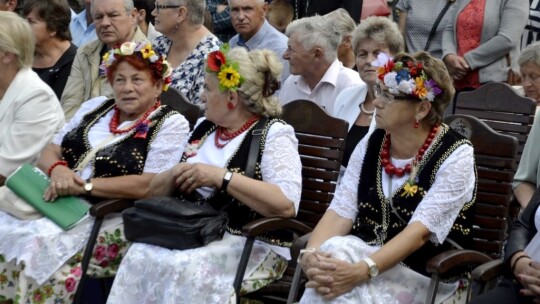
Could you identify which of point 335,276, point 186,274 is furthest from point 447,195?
point 186,274

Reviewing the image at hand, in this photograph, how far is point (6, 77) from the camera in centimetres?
611

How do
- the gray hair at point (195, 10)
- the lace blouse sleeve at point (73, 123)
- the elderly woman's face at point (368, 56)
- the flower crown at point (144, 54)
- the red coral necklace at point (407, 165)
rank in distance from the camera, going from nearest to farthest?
the red coral necklace at point (407, 165) < the flower crown at point (144, 54) < the lace blouse sleeve at point (73, 123) < the elderly woman's face at point (368, 56) < the gray hair at point (195, 10)

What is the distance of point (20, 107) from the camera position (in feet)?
19.6

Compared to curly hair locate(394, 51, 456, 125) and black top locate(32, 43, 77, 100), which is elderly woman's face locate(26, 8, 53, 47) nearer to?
black top locate(32, 43, 77, 100)

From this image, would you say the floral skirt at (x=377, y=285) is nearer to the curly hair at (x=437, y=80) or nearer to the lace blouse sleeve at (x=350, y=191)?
the lace blouse sleeve at (x=350, y=191)

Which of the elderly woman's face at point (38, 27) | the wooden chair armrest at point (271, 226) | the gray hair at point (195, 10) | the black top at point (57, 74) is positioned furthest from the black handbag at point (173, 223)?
the elderly woman's face at point (38, 27)

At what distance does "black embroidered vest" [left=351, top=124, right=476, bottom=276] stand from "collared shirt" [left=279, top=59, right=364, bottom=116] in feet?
6.70

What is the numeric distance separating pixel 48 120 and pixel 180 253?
1.50 m

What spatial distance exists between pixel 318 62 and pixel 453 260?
2766mm

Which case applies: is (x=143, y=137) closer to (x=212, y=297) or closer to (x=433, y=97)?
(x=212, y=297)

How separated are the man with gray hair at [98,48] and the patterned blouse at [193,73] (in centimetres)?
42

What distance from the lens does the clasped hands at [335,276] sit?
4426mm

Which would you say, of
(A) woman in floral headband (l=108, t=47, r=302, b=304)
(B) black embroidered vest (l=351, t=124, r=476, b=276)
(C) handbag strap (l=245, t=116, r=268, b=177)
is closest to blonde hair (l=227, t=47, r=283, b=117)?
(A) woman in floral headband (l=108, t=47, r=302, b=304)

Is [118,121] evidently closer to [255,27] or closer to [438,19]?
[255,27]
